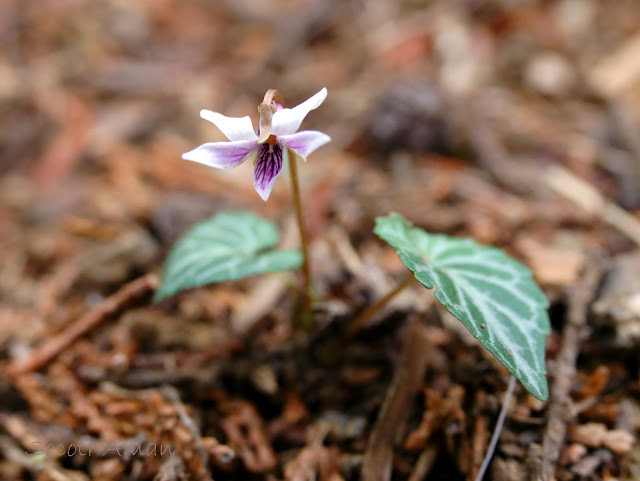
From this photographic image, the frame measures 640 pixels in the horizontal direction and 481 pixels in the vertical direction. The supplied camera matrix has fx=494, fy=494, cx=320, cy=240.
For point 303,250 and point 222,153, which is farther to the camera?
point 303,250

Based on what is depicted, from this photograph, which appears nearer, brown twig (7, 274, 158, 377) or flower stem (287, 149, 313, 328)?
flower stem (287, 149, 313, 328)

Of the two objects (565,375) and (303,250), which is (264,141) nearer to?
(303,250)

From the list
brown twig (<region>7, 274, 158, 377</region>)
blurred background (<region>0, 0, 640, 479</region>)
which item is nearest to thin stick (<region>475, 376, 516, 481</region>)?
blurred background (<region>0, 0, 640, 479</region>)

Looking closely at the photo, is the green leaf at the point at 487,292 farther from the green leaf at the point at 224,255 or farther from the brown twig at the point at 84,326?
the brown twig at the point at 84,326

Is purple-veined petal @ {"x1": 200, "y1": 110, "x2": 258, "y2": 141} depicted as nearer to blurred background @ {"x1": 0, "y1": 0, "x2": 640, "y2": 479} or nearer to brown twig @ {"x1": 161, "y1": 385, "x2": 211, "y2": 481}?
blurred background @ {"x1": 0, "y1": 0, "x2": 640, "y2": 479}

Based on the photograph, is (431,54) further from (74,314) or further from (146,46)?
(74,314)

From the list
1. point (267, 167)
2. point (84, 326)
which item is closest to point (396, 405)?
point (267, 167)
